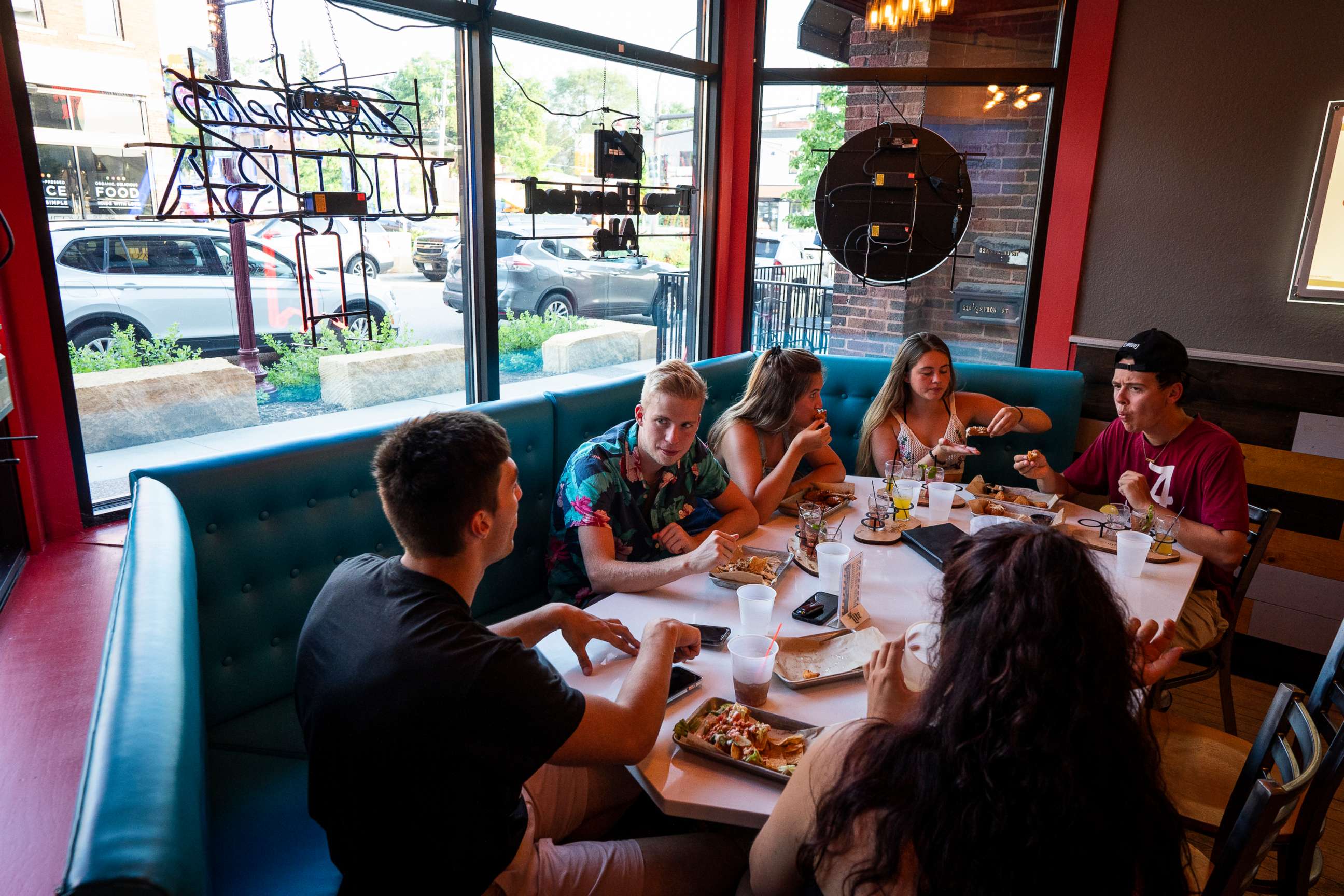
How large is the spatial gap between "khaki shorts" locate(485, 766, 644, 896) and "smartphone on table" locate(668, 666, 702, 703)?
10.3 inches

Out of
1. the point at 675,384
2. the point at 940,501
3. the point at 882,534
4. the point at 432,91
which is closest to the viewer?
the point at 675,384

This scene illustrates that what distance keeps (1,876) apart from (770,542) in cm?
179

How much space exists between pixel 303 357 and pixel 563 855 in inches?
81.4

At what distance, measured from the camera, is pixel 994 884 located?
959 millimetres

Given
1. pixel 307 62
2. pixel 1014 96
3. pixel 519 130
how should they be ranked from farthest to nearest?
1. pixel 1014 96
2. pixel 519 130
3. pixel 307 62

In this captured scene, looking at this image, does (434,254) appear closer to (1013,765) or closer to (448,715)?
(448,715)

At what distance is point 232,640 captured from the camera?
6.61ft

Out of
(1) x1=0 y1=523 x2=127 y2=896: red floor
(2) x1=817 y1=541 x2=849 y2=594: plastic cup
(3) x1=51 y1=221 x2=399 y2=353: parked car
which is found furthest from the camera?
(3) x1=51 y1=221 x2=399 y2=353: parked car

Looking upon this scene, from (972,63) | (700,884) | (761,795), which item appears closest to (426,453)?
(761,795)

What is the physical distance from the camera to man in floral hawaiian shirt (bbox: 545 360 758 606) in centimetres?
227

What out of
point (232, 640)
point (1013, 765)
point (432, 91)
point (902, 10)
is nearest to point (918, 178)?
point (902, 10)

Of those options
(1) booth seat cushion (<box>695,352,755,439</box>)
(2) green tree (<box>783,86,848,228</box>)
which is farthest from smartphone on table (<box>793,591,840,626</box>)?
(2) green tree (<box>783,86,848,228</box>)

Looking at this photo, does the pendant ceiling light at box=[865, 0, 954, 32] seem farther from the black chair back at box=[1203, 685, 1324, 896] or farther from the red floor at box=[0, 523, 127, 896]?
the red floor at box=[0, 523, 127, 896]

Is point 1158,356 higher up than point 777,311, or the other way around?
point 1158,356
